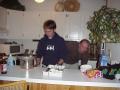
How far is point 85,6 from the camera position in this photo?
5078 mm

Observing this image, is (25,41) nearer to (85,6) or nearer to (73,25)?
(73,25)

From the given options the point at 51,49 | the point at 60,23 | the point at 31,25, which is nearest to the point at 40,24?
Result: the point at 31,25

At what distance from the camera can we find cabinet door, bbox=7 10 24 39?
5.03 metres

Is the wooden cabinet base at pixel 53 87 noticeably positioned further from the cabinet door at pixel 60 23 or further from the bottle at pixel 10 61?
the cabinet door at pixel 60 23

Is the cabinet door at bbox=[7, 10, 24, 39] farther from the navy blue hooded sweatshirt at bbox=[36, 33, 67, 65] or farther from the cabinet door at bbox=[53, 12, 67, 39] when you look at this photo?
the navy blue hooded sweatshirt at bbox=[36, 33, 67, 65]

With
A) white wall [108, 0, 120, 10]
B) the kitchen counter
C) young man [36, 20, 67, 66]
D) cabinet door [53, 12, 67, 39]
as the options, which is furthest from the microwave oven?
the kitchen counter

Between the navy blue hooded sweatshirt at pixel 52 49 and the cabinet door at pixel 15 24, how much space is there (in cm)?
197

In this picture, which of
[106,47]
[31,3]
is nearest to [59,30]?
[31,3]

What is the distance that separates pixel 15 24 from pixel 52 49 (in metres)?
2.20

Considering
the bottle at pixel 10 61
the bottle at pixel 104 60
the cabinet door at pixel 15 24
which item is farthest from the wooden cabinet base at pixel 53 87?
the cabinet door at pixel 15 24

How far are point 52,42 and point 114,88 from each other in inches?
52.3

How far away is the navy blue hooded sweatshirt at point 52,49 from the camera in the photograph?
10.3 feet

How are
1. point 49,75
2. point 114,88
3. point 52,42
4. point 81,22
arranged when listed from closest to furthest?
point 114,88 < point 49,75 < point 52,42 < point 81,22

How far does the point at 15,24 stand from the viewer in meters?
5.06
